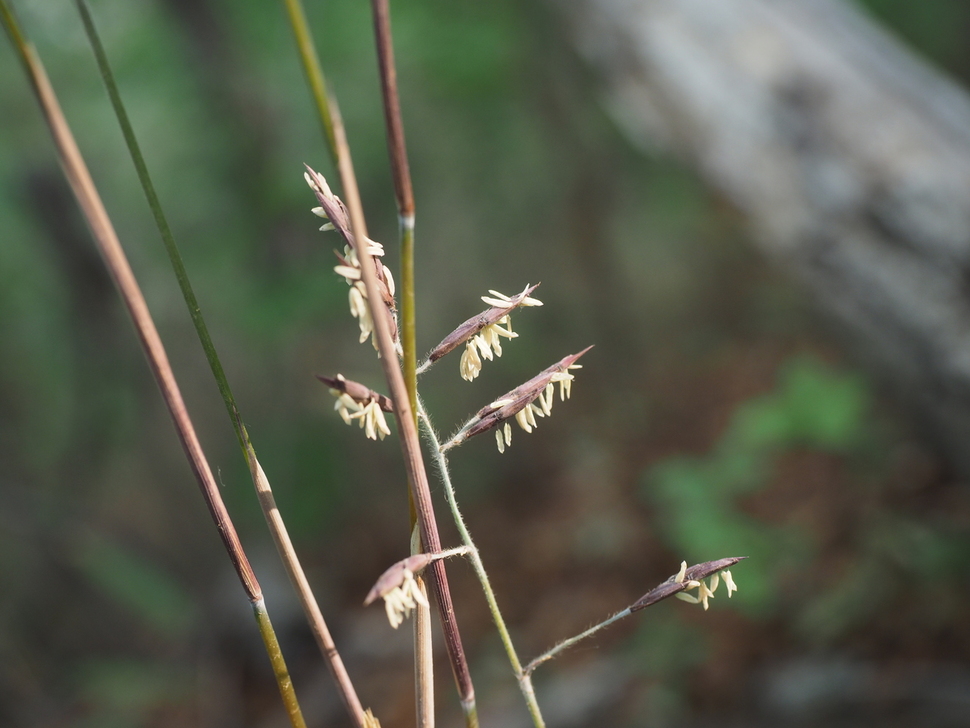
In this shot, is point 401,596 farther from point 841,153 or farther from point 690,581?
point 841,153

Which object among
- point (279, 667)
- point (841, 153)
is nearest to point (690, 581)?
point (279, 667)

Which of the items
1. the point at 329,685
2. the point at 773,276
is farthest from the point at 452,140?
the point at 329,685

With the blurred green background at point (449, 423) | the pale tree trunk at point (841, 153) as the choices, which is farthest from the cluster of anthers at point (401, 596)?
the blurred green background at point (449, 423)

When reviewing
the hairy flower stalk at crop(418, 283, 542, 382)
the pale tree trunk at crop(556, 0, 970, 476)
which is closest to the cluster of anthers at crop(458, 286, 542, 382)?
the hairy flower stalk at crop(418, 283, 542, 382)

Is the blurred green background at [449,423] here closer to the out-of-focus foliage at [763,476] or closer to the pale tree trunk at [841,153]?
the out-of-focus foliage at [763,476]

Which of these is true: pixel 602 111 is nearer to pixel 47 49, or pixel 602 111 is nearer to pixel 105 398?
pixel 47 49

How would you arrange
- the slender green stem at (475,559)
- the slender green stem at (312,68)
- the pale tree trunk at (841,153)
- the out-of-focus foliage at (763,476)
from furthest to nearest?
the out-of-focus foliage at (763,476) → the pale tree trunk at (841,153) → the slender green stem at (475,559) → the slender green stem at (312,68)

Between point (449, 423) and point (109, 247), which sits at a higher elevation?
point (449, 423)
